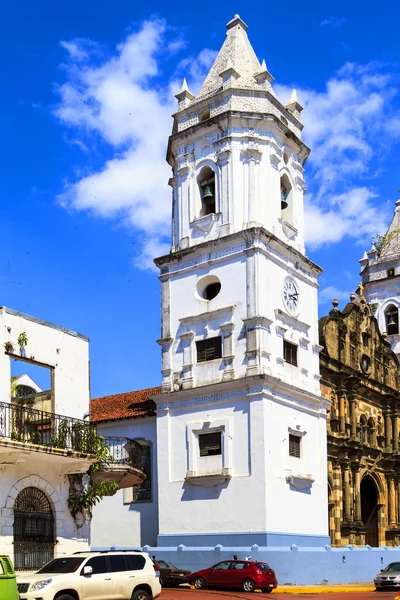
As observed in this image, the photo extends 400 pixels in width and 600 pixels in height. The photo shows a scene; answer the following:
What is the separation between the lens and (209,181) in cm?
3741

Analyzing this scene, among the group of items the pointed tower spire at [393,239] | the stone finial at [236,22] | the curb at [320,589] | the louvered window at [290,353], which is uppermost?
the stone finial at [236,22]

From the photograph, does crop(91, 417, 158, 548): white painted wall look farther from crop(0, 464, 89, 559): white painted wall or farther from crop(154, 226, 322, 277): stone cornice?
crop(0, 464, 89, 559): white painted wall

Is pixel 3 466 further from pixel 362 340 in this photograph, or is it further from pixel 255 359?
pixel 362 340

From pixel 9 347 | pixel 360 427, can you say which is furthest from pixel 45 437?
pixel 360 427

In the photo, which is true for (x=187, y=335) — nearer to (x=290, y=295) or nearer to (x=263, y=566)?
(x=290, y=295)

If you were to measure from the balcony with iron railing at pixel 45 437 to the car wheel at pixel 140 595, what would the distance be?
179 inches

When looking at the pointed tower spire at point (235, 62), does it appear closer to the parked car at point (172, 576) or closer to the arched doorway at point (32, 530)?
the parked car at point (172, 576)

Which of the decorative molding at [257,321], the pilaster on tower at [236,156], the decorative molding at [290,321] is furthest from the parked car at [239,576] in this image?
the pilaster on tower at [236,156]

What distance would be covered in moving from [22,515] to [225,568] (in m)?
8.30

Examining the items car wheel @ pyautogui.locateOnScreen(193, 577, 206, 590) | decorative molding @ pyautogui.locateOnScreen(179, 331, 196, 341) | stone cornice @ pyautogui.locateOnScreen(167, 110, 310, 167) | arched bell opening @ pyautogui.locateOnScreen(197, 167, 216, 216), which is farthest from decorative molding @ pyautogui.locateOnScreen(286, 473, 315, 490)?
stone cornice @ pyautogui.locateOnScreen(167, 110, 310, 167)

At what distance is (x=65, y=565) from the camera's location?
724 inches

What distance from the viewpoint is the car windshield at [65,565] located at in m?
18.2

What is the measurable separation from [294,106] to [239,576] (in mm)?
22304

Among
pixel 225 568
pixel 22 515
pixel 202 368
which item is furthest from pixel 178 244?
pixel 22 515
